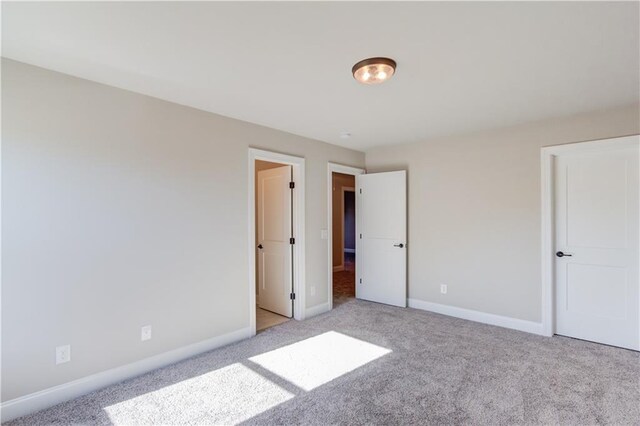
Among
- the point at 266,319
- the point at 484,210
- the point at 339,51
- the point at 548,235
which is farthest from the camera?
the point at 266,319

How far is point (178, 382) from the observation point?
2.49m

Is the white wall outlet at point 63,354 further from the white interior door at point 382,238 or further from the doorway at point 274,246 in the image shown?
the white interior door at point 382,238

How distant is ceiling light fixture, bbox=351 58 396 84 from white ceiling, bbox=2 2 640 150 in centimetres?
7

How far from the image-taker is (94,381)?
237 cm

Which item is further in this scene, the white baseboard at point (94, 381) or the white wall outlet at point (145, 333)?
the white wall outlet at point (145, 333)

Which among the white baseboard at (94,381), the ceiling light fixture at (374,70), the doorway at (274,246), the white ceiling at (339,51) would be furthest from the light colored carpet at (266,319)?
the ceiling light fixture at (374,70)

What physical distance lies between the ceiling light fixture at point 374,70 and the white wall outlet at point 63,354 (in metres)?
2.89

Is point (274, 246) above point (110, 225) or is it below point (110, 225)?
below

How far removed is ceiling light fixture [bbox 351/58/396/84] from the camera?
82.0 inches

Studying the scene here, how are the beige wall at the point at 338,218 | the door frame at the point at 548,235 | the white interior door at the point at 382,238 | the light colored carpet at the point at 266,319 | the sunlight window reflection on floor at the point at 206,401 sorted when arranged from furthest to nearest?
the beige wall at the point at 338,218
the white interior door at the point at 382,238
the light colored carpet at the point at 266,319
the door frame at the point at 548,235
the sunlight window reflection on floor at the point at 206,401

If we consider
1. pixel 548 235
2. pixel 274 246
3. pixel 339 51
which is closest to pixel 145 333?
pixel 274 246

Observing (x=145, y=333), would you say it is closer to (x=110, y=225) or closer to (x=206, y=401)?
(x=206, y=401)

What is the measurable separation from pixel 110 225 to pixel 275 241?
212 centimetres

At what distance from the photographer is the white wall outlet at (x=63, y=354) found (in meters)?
2.23
